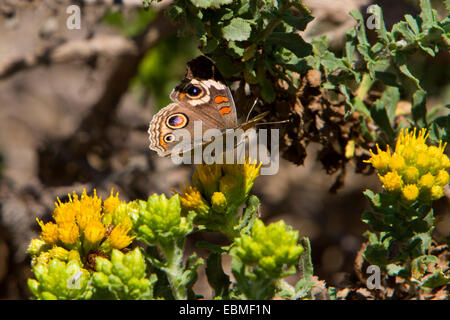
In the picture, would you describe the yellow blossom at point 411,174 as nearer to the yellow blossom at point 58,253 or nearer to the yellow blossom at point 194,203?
the yellow blossom at point 194,203

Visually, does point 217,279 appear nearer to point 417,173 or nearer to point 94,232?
point 94,232

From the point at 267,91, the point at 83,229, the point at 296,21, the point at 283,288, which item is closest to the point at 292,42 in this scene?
the point at 296,21

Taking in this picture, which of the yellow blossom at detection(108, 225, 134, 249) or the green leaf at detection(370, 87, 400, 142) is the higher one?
the green leaf at detection(370, 87, 400, 142)

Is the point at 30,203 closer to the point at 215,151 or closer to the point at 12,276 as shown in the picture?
the point at 12,276

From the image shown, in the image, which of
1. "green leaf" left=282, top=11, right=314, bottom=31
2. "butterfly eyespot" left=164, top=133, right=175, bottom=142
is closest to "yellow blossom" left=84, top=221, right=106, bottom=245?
"butterfly eyespot" left=164, top=133, right=175, bottom=142

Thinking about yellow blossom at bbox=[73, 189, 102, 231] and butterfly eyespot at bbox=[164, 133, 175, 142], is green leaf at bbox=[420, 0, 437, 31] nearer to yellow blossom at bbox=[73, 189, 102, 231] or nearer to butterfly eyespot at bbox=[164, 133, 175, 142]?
butterfly eyespot at bbox=[164, 133, 175, 142]

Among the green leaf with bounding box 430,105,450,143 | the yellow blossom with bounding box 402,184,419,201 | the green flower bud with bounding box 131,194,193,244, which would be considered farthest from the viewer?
the green leaf with bounding box 430,105,450,143
